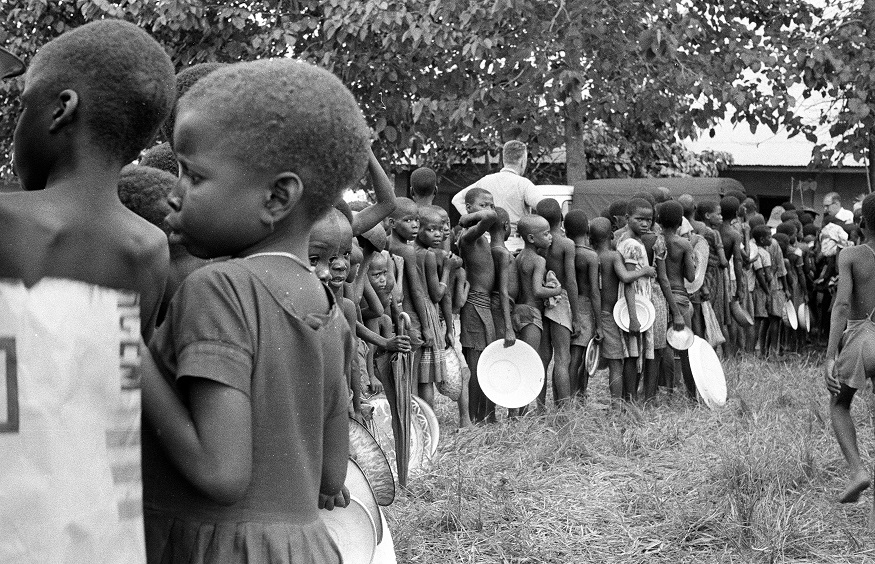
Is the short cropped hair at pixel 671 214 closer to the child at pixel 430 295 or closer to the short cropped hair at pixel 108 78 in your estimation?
the child at pixel 430 295

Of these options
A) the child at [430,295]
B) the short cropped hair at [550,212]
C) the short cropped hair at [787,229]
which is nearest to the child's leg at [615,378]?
the short cropped hair at [550,212]

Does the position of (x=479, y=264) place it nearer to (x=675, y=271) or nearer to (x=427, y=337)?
(x=427, y=337)

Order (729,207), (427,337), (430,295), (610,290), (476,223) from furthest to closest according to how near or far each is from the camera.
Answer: (729,207)
(610,290)
(476,223)
(430,295)
(427,337)

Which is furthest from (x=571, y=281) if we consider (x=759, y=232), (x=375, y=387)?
(x=759, y=232)

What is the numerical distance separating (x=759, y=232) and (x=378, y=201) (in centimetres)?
850

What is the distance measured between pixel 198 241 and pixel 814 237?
38.8ft

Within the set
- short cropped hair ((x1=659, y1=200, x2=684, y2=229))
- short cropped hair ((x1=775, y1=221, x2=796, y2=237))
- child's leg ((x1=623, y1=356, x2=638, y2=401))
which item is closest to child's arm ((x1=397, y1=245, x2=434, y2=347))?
child's leg ((x1=623, y1=356, x2=638, y2=401))

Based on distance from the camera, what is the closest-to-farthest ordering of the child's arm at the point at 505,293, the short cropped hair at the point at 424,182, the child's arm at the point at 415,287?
the child's arm at the point at 415,287 → the short cropped hair at the point at 424,182 → the child's arm at the point at 505,293

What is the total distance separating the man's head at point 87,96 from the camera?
175 centimetres

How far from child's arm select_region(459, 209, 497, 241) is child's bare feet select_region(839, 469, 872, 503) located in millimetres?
2867

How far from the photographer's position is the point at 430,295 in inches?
273

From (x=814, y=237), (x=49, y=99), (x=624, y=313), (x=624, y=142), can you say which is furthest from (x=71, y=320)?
(x=624, y=142)

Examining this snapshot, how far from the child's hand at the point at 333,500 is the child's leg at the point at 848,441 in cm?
365

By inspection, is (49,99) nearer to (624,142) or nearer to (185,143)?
(185,143)
